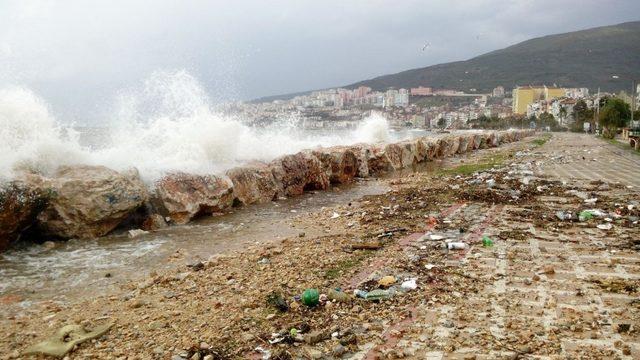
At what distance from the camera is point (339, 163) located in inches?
592

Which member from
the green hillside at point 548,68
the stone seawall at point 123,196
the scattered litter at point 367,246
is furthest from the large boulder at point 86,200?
the green hillside at point 548,68

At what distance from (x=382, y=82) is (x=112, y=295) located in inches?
5172

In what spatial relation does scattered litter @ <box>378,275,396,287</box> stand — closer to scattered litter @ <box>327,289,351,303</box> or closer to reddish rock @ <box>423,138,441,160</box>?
scattered litter @ <box>327,289,351,303</box>

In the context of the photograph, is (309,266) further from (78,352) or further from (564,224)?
(564,224)

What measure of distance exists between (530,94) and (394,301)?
146 m

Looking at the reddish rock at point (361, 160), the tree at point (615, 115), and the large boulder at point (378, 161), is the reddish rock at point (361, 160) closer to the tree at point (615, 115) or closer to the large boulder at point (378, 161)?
the large boulder at point (378, 161)

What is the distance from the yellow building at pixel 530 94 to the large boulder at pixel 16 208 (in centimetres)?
13944

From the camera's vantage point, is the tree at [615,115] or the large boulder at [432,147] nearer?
the large boulder at [432,147]

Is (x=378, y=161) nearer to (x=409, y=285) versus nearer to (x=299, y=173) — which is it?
(x=299, y=173)

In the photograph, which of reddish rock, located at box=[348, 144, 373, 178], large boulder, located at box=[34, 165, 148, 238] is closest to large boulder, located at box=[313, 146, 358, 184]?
reddish rock, located at box=[348, 144, 373, 178]

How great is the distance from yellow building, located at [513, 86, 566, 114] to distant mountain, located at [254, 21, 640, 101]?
2.28m

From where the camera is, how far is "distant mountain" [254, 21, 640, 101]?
4884 inches

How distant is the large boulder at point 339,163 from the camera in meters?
14.5

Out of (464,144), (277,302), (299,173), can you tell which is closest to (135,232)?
(277,302)
